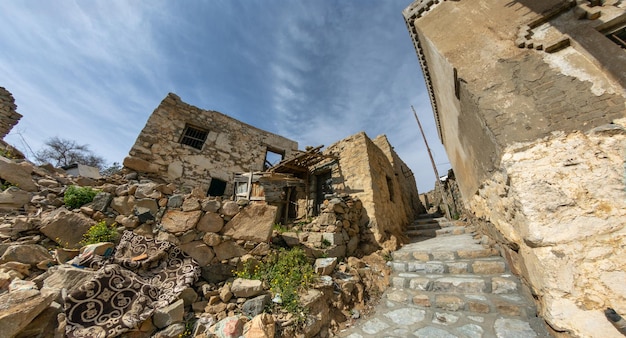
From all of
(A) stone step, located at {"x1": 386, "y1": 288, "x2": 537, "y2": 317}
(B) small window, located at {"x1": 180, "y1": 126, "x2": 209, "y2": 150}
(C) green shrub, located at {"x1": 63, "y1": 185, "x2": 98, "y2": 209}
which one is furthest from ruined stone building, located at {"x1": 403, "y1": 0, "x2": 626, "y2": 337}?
(B) small window, located at {"x1": 180, "y1": 126, "x2": 209, "y2": 150}

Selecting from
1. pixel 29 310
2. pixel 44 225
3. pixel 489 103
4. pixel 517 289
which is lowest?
pixel 517 289

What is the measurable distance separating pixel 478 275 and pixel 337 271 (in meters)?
2.36

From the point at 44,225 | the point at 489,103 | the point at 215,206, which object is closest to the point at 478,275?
the point at 489,103

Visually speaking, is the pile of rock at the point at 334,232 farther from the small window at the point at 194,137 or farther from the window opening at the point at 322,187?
the small window at the point at 194,137

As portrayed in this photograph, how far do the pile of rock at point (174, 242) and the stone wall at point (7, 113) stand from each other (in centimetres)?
689

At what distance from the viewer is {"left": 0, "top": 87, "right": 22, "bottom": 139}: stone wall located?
23.2 ft

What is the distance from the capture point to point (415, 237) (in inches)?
248

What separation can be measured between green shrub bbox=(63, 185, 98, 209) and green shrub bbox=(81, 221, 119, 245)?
667 mm

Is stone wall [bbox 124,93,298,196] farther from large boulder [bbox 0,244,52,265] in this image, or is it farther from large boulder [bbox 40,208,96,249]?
large boulder [bbox 0,244,52,265]

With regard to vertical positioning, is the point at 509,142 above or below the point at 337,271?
above

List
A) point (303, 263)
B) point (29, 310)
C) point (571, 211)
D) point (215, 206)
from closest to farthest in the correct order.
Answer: point (29, 310)
point (571, 211)
point (215, 206)
point (303, 263)

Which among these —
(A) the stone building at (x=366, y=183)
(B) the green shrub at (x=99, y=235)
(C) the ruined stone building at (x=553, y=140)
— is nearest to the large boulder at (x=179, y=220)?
(B) the green shrub at (x=99, y=235)

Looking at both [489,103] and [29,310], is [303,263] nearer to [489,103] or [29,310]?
[29,310]

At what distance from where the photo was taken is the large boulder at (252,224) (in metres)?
3.25
